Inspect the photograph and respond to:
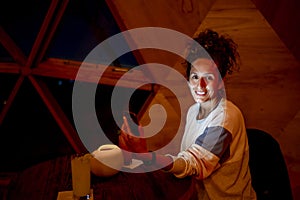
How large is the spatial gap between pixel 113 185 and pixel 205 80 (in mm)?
623

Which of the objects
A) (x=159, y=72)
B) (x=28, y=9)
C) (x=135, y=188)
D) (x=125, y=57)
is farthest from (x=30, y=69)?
(x=135, y=188)

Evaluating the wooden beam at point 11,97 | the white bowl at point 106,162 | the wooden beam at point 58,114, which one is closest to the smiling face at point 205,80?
the white bowl at point 106,162

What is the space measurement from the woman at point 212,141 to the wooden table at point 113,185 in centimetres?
8

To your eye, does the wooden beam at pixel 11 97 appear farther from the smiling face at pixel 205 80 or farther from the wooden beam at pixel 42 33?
the smiling face at pixel 205 80

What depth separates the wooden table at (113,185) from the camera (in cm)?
134

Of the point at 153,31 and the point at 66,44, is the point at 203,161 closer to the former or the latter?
the point at 153,31

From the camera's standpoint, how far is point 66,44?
278cm

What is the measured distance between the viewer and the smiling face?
1.45 m

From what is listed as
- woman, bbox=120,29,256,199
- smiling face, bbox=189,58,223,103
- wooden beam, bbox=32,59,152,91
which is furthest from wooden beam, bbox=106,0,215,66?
smiling face, bbox=189,58,223,103

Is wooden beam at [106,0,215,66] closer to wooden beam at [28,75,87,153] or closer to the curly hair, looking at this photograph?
the curly hair

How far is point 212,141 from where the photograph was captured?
4.42 feet

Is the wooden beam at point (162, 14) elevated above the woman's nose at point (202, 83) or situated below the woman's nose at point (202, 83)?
above

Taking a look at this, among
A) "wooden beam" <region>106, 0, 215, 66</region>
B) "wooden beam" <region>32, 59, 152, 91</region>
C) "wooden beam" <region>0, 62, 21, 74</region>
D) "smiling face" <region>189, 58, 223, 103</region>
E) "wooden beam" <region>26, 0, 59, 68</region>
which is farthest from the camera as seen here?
"wooden beam" <region>0, 62, 21, 74</region>

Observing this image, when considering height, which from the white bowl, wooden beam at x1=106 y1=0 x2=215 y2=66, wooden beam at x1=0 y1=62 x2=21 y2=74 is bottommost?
the white bowl
